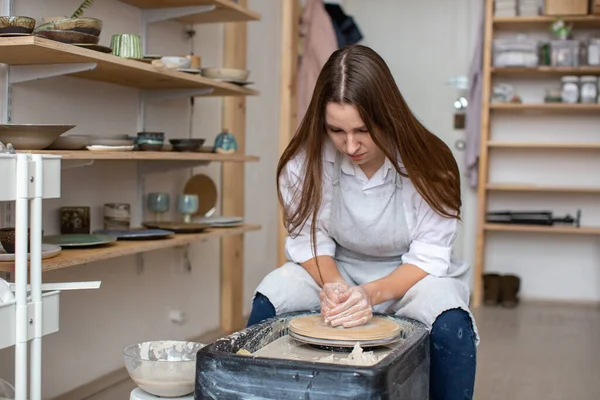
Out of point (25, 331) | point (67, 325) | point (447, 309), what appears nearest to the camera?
point (25, 331)

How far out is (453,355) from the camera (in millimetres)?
1850

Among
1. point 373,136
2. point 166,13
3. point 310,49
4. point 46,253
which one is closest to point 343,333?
point 373,136

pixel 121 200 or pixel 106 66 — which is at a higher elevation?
pixel 106 66

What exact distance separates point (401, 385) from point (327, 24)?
339cm

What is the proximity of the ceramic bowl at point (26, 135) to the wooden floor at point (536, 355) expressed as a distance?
109 cm

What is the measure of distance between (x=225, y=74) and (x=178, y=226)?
619 millimetres

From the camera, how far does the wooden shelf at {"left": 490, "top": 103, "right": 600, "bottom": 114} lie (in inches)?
183

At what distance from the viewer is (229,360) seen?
5.06ft

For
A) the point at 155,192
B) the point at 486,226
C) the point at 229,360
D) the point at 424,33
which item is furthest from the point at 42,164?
the point at 424,33

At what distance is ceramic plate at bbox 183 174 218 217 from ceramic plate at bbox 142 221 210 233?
0.41 metres

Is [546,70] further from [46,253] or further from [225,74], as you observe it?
[46,253]

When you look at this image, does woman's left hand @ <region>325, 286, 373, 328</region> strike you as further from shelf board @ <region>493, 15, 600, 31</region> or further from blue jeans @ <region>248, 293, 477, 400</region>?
shelf board @ <region>493, 15, 600, 31</region>

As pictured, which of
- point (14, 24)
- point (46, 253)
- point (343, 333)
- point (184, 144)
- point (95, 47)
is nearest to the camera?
point (343, 333)

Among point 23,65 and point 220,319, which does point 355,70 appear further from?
point 220,319
